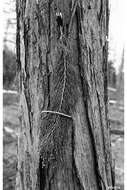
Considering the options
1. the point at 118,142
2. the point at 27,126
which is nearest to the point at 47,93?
the point at 27,126

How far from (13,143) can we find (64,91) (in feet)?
9.84

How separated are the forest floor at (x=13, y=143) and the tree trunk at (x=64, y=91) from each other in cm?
182

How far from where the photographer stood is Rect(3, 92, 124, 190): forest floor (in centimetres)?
281

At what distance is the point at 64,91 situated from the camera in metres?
0.98

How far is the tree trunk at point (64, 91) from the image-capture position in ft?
3.19

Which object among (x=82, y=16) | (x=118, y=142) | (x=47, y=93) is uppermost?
(x=82, y=16)

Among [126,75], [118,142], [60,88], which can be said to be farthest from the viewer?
[118,142]

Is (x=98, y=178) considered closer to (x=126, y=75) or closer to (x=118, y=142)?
(x=126, y=75)

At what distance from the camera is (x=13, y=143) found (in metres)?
3.76

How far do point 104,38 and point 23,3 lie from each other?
39cm

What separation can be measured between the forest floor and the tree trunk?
5.99ft

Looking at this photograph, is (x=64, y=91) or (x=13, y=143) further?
(x=13, y=143)

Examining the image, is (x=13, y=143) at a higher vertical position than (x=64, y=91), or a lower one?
lower

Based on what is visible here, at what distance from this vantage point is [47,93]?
101cm
